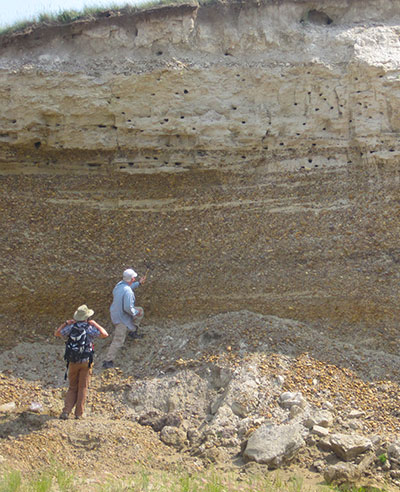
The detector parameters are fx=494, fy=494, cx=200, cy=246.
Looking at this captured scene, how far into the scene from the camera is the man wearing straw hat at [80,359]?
5.39 metres

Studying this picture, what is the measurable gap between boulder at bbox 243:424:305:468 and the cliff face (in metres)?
2.68

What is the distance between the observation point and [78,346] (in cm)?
536

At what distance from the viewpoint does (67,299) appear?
7586mm

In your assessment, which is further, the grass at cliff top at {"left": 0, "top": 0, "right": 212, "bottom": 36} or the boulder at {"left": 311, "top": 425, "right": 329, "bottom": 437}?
the grass at cliff top at {"left": 0, "top": 0, "right": 212, "bottom": 36}

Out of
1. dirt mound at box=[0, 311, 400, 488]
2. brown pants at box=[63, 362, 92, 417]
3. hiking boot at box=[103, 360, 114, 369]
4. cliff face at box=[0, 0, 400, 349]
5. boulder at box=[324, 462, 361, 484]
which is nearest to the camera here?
boulder at box=[324, 462, 361, 484]

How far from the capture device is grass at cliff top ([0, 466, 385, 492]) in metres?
4.22

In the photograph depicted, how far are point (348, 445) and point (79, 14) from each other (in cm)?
769

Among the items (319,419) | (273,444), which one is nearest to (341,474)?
(273,444)

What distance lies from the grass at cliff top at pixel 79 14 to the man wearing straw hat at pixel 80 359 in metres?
5.33

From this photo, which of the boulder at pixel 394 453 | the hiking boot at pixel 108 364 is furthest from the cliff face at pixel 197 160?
the boulder at pixel 394 453

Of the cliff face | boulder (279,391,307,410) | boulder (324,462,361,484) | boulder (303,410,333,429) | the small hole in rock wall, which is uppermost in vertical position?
the small hole in rock wall

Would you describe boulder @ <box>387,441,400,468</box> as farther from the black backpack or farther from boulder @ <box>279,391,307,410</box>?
the black backpack

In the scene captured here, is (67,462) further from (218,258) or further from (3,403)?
(218,258)

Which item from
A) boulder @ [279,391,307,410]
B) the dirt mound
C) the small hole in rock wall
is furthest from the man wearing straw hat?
the small hole in rock wall
